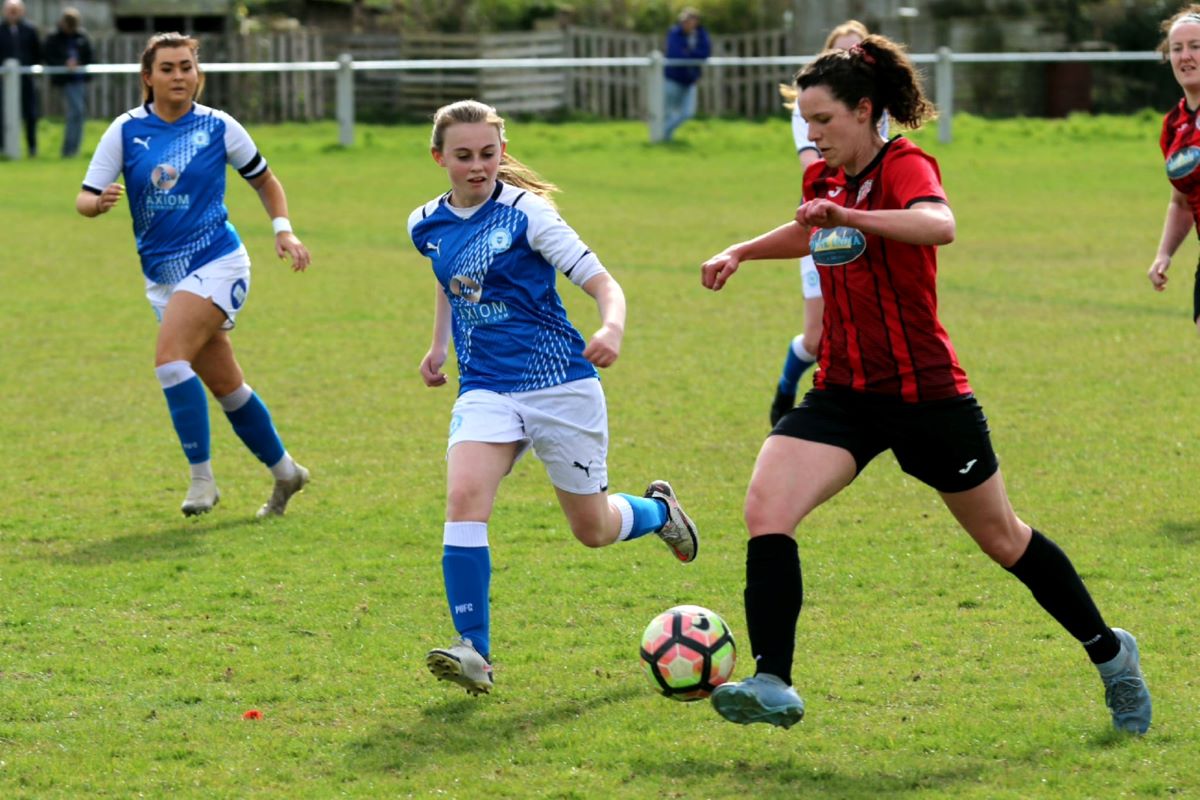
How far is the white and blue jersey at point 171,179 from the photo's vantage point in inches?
308

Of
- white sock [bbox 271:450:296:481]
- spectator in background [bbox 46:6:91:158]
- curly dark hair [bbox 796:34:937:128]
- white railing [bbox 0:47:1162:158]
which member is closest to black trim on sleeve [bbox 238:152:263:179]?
white sock [bbox 271:450:296:481]

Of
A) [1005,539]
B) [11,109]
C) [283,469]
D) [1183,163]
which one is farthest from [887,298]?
[11,109]

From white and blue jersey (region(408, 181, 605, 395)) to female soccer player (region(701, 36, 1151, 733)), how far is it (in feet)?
2.93

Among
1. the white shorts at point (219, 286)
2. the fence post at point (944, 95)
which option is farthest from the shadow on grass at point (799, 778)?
the fence post at point (944, 95)

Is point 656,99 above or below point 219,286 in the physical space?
above

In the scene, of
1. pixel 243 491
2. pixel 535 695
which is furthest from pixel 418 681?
pixel 243 491

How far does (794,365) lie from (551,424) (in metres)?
4.32

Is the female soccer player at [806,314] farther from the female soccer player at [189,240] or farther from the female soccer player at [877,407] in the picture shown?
the female soccer player at [877,407]

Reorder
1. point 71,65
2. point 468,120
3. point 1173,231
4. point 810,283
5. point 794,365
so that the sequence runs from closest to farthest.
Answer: point 468,120, point 1173,231, point 810,283, point 794,365, point 71,65

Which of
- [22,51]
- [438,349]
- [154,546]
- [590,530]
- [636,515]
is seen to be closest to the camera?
[590,530]

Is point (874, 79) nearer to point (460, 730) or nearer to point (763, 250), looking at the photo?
point (763, 250)

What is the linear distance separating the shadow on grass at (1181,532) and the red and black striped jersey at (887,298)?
2.64 m

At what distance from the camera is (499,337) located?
5582mm

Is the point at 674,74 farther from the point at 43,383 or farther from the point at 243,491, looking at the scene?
the point at 243,491
